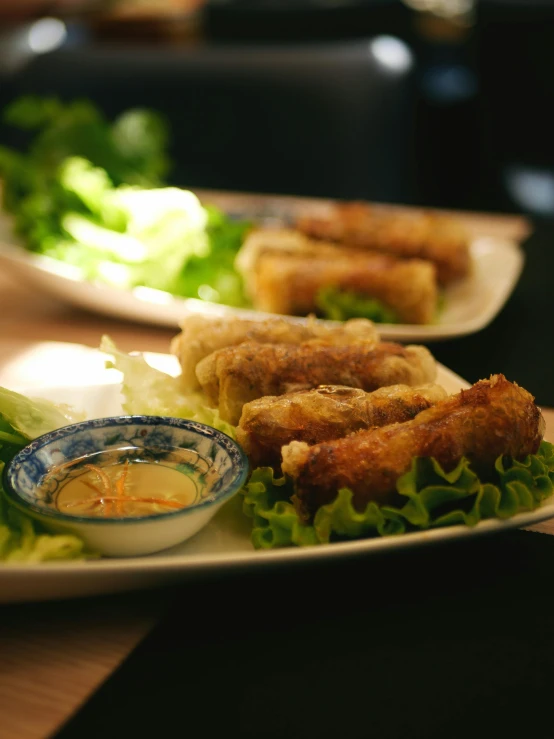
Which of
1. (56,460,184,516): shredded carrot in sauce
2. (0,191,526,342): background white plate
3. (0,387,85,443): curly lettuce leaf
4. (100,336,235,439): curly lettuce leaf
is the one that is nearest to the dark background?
(0,191,526,342): background white plate

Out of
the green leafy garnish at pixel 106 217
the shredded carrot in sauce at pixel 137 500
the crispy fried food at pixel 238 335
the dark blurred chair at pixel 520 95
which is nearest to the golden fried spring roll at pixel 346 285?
the green leafy garnish at pixel 106 217

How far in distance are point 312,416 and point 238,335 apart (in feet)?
1.64

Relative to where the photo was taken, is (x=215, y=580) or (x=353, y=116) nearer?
(x=215, y=580)

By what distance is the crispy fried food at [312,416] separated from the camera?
166 cm

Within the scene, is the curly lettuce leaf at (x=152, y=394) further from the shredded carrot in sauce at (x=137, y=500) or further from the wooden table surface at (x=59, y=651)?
the wooden table surface at (x=59, y=651)

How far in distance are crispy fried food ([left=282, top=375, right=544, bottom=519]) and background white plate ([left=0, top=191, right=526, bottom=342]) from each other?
0.97m

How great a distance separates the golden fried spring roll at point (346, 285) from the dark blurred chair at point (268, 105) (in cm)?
259

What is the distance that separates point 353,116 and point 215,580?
4329mm

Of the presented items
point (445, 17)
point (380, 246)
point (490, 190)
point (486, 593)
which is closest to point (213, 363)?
point (486, 593)

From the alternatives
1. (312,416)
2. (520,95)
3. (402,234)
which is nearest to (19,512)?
(312,416)

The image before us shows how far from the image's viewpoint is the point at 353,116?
5.27m

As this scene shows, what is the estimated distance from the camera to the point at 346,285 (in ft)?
9.44

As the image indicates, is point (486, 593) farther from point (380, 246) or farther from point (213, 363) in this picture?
point (380, 246)

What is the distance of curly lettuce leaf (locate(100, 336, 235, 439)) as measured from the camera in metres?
2.01
